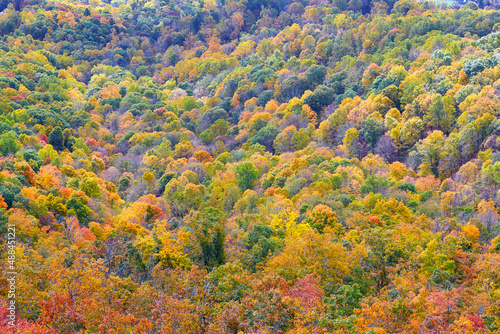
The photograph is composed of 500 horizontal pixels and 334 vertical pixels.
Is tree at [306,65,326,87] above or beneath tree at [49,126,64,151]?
above

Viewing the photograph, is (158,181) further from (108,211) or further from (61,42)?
(61,42)

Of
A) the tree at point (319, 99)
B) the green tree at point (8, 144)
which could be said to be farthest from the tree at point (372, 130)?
the green tree at point (8, 144)

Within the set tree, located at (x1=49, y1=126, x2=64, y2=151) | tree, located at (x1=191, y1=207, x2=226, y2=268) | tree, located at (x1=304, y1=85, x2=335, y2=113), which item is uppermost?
tree, located at (x1=191, y1=207, x2=226, y2=268)

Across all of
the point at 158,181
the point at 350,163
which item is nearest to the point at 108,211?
the point at 158,181

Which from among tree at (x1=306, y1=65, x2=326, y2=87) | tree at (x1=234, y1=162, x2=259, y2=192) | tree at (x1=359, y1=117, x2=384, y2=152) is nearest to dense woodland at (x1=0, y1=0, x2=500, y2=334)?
tree at (x1=359, y1=117, x2=384, y2=152)

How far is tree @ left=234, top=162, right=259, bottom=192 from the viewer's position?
76.0m

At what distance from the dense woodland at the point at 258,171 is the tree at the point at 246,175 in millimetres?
329

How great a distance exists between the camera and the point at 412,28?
12112 centimetres

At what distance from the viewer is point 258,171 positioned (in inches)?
3103

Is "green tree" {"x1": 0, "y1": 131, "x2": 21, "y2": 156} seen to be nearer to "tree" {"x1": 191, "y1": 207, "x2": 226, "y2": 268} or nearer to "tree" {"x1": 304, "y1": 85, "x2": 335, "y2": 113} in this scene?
"tree" {"x1": 191, "y1": 207, "x2": 226, "y2": 268}

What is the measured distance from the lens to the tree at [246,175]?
2992 inches

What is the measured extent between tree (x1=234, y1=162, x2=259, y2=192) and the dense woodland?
13.0 inches

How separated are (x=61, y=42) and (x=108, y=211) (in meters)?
122

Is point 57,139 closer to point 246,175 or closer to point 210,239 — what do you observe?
point 246,175
